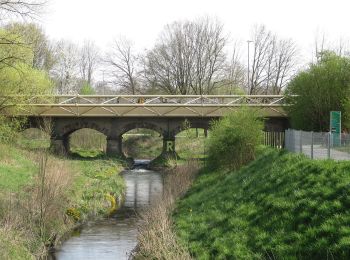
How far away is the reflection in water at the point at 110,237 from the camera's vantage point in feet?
55.5

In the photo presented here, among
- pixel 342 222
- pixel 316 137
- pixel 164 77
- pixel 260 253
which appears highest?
pixel 164 77

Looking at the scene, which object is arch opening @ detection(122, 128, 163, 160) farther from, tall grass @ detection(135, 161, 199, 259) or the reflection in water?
tall grass @ detection(135, 161, 199, 259)

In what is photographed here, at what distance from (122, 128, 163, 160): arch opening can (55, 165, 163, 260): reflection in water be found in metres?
25.9

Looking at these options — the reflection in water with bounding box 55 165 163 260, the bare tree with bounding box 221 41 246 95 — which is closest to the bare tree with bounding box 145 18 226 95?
the bare tree with bounding box 221 41 246 95

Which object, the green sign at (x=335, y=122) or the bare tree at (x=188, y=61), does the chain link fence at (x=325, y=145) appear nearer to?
the green sign at (x=335, y=122)

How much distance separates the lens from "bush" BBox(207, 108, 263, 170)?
2566 cm

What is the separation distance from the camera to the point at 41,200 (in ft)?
54.3

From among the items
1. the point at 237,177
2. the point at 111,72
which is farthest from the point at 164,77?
the point at 237,177

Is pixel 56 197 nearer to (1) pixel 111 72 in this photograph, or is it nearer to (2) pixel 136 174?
(2) pixel 136 174

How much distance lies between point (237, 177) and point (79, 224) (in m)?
6.45

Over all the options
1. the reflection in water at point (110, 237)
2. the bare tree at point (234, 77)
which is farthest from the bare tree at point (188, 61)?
the reflection in water at point (110, 237)

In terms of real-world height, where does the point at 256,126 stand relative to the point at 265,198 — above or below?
above

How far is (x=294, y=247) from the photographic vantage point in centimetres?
1118

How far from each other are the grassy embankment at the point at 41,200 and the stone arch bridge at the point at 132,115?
37.7ft
